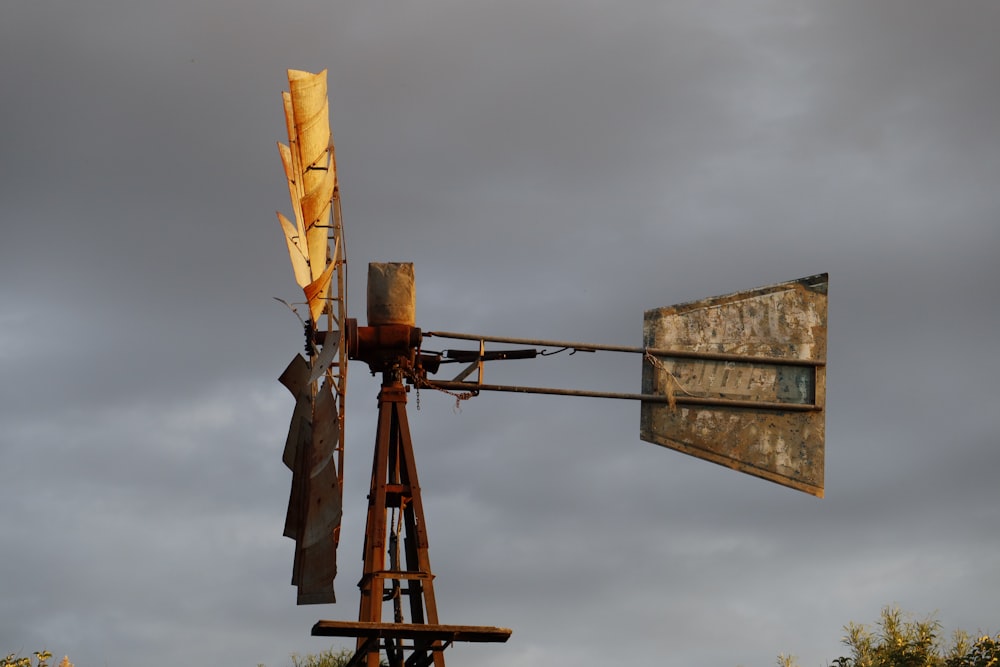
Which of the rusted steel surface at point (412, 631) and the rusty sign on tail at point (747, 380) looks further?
the rusty sign on tail at point (747, 380)

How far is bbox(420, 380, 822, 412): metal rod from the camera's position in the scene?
2097 centimetres

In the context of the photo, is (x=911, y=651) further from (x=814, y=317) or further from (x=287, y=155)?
(x=287, y=155)

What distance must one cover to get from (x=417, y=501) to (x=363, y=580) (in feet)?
3.85

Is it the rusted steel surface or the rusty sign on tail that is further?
the rusty sign on tail

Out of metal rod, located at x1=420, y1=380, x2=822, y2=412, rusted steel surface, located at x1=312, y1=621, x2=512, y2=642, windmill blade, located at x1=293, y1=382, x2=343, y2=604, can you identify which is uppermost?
metal rod, located at x1=420, y1=380, x2=822, y2=412

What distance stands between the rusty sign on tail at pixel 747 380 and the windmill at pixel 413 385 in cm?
1

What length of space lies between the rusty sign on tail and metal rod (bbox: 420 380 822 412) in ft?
0.06

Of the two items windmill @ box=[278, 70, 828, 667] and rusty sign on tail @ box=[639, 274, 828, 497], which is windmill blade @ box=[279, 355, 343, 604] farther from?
rusty sign on tail @ box=[639, 274, 828, 497]

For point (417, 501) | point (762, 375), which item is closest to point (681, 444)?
point (762, 375)

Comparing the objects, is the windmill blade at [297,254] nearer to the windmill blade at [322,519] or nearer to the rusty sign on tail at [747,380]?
the windmill blade at [322,519]

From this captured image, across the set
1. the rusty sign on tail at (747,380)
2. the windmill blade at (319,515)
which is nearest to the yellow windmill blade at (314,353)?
the windmill blade at (319,515)

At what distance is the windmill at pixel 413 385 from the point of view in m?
19.7

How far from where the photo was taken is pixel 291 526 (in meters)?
20.6

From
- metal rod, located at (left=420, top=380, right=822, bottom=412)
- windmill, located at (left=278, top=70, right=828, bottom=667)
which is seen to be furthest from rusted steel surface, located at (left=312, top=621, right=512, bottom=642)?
metal rod, located at (left=420, top=380, right=822, bottom=412)
